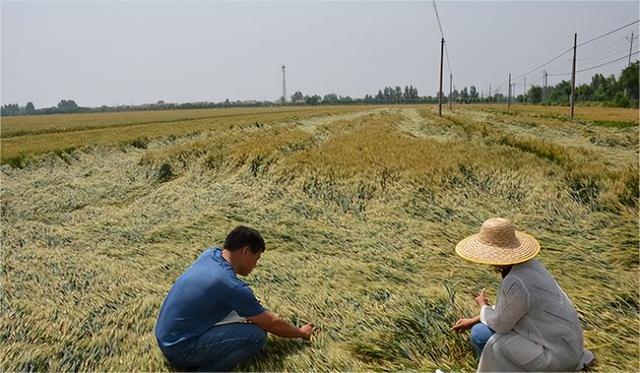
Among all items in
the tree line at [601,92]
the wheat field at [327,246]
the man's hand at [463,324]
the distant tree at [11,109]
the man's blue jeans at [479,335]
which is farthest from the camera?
the distant tree at [11,109]

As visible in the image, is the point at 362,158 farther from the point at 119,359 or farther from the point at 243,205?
the point at 119,359

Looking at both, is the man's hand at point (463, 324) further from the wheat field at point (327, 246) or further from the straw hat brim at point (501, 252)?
the straw hat brim at point (501, 252)

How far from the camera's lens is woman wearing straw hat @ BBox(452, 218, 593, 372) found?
8.22 feet

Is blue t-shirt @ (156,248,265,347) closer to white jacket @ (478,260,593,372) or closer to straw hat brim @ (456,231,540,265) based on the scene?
straw hat brim @ (456,231,540,265)

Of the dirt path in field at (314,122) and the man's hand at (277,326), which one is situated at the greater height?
the dirt path in field at (314,122)

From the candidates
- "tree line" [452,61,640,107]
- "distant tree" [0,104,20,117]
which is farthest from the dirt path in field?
"distant tree" [0,104,20,117]

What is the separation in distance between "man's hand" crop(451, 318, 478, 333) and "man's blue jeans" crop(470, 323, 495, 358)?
4.9 inches

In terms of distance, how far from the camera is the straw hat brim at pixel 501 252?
2578 mm

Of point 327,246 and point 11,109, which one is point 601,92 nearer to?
point 327,246

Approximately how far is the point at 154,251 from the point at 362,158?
4.96 meters

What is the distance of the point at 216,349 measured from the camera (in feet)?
9.42

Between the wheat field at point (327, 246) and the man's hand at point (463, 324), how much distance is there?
0.20 feet

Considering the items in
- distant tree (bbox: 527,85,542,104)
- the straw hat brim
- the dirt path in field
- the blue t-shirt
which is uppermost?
distant tree (bbox: 527,85,542,104)

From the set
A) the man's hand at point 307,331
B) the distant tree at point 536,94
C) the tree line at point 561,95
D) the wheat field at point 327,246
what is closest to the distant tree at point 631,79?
the tree line at point 561,95
